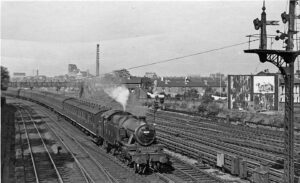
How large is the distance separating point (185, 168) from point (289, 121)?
24.6 feet

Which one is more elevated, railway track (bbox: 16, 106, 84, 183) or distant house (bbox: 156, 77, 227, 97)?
distant house (bbox: 156, 77, 227, 97)

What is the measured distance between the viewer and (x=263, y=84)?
207 feet

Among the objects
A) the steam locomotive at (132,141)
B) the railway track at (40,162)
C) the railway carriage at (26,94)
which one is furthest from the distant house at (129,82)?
the railway carriage at (26,94)

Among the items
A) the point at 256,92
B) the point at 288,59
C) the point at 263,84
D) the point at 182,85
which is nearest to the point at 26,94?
the point at 182,85

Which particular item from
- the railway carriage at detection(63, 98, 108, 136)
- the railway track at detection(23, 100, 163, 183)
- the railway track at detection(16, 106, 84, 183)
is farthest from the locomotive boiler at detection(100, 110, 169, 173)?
the railway carriage at detection(63, 98, 108, 136)

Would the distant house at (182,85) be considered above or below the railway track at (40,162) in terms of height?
above

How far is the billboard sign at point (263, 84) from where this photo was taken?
62.4 meters

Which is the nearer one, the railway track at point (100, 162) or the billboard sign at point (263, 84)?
the railway track at point (100, 162)

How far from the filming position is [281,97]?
69938 mm

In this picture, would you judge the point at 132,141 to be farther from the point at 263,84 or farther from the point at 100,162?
the point at 263,84

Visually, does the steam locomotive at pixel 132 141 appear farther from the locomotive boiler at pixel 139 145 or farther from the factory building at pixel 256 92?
the factory building at pixel 256 92

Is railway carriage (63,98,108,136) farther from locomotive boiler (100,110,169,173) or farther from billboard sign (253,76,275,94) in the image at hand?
billboard sign (253,76,275,94)

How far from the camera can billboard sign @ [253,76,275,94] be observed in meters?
62.4

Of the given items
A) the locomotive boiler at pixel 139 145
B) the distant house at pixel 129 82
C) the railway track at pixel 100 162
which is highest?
the distant house at pixel 129 82
